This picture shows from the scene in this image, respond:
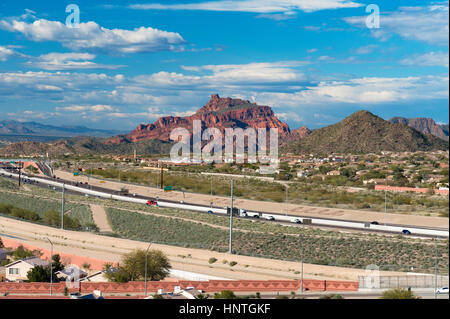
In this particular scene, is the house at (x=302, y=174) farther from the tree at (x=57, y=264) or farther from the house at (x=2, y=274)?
the house at (x=2, y=274)

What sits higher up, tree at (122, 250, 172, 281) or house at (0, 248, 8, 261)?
tree at (122, 250, 172, 281)

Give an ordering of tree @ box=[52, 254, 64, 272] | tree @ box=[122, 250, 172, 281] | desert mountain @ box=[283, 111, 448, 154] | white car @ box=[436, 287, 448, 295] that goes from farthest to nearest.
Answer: desert mountain @ box=[283, 111, 448, 154] < tree @ box=[52, 254, 64, 272] < tree @ box=[122, 250, 172, 281] < white car @ box=[436, 287, 448, 295]

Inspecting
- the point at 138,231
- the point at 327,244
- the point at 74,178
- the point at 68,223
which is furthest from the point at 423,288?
the point at 74,178

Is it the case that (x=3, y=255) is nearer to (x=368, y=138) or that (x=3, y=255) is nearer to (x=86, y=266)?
(x=86, y=266)

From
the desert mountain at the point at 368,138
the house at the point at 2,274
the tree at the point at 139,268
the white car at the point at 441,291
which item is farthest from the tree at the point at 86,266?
the desert mountain at the point at 368,138

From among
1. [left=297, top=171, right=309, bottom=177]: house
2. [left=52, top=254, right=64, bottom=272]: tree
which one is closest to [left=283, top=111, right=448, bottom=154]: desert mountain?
[left=297, top=171, right=309, bottom=177]: house

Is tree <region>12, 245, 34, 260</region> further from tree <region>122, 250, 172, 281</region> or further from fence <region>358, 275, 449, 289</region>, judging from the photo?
fence <region>358, 275, 449, 289</region>
